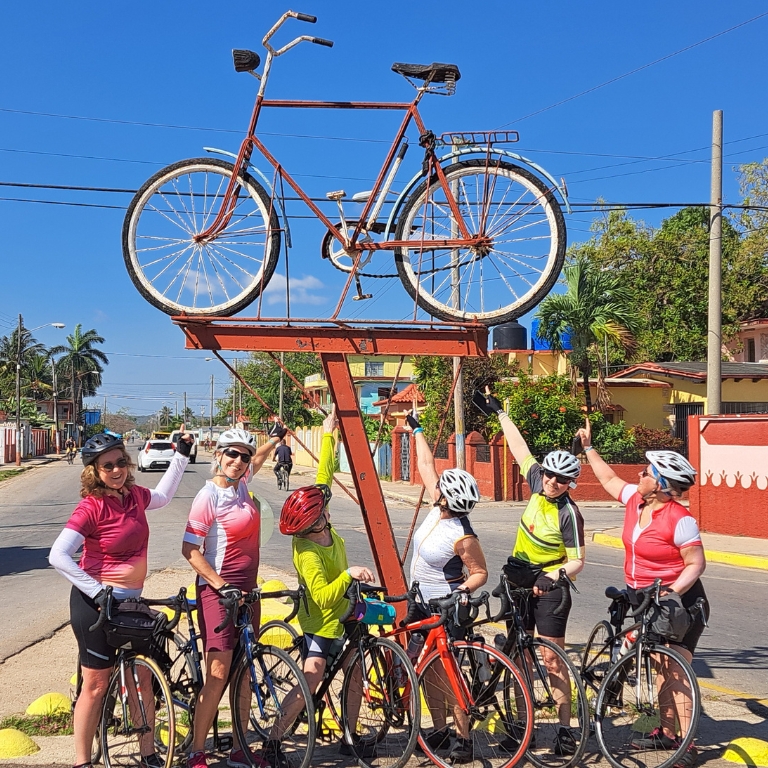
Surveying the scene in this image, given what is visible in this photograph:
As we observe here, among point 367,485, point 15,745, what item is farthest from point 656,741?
point 15,745

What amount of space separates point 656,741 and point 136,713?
2811mm

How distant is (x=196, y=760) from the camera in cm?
451

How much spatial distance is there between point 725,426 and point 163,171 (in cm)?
1322

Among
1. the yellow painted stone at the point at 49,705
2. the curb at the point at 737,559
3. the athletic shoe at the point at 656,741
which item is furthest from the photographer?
the curb at the point at 737,559

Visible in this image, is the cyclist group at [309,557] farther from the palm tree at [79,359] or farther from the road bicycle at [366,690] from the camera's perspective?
the palm tree at [79,359]

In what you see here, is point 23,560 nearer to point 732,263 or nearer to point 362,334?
point 362,334

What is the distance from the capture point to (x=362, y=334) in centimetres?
572

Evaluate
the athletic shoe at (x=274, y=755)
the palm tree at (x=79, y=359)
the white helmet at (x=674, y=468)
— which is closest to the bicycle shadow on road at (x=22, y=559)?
the athletic shoe at (x=274, y=755)

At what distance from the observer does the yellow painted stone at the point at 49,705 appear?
5.60 metres

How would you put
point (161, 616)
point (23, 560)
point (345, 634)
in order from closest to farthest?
point (161, 616) → point (345, 634) → point (23, 560)

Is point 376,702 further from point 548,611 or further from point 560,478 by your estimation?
point 560,478

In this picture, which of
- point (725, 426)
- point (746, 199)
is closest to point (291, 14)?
point (725, 426)

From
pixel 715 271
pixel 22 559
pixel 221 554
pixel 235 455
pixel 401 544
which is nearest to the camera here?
pixel 221 554

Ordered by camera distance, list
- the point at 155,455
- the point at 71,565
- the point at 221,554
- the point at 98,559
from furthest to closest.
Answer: the point at 155,455 → the point at 221,554 → the point at 98,559 → the point at 71,565
